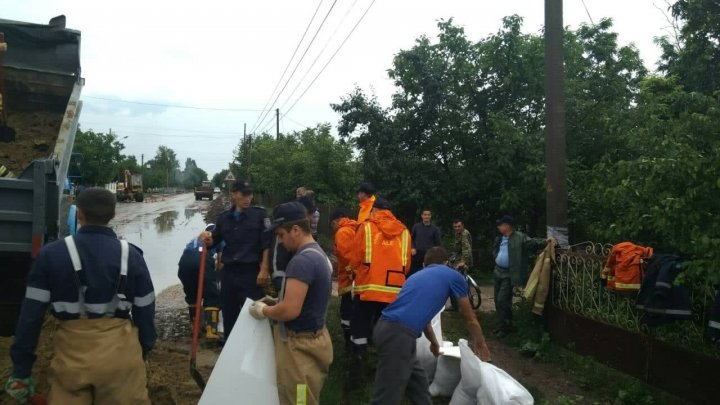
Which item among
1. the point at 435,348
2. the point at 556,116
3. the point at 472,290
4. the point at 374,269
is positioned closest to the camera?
the point at 435,348

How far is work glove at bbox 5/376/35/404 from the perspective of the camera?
280 cm

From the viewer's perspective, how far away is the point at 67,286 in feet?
9.14

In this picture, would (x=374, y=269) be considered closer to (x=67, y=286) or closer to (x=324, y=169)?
(x=67, y=286)

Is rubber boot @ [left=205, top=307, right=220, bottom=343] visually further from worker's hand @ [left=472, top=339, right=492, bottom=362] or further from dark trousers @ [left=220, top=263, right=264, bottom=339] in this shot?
worker's hand @ [left=472, top=339, right=492, bottom=362]

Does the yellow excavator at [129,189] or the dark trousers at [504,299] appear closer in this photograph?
the dark trousers at [504,299]

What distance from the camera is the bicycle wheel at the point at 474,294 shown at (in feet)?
28.2

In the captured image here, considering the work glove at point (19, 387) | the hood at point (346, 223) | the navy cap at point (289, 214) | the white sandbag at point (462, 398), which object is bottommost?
the white sandbag at point (462, 398)

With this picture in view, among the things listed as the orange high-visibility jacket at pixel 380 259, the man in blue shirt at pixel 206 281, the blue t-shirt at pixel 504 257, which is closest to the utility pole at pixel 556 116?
the blue t-shirt at pixel 504 257

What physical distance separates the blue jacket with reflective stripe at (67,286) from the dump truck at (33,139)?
7.22 feet

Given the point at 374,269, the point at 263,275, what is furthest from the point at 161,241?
the point at 374,269

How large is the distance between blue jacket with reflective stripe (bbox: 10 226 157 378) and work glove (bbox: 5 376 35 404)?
27mm

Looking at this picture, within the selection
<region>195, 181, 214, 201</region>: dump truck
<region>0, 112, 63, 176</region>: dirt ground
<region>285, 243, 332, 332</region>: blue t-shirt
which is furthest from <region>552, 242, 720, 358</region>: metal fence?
<region>195, 181, 214, 201</region>: dump truck

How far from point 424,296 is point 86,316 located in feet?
6.75

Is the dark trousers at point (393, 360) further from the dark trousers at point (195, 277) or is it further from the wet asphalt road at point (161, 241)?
the wet asphalt road at point (161, 241)
